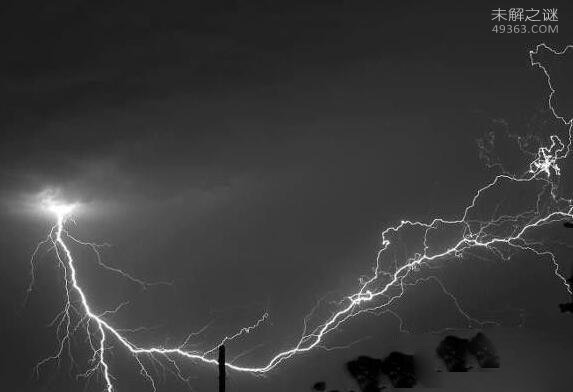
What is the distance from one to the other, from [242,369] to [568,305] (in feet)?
32.3

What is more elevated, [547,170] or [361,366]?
[547,170]

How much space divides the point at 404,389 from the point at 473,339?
3311mm

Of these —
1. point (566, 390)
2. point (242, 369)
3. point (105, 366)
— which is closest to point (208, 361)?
point (242, 369)

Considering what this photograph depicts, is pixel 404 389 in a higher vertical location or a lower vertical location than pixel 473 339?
lower

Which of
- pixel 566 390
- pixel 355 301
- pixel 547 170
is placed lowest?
pixel 566 390

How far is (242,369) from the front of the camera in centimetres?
2197

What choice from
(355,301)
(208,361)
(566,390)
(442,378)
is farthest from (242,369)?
(566,390)

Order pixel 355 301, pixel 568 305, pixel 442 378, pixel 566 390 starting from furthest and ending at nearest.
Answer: pixel 355 301
pixel 442 378
pixel 566 390
pixel 568 305

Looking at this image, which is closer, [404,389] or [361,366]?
[404,389]

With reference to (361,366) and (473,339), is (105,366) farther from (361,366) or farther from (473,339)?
(473,339)

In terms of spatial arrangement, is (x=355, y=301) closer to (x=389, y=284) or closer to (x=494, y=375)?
(x=389, y=284)

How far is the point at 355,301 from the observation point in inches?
874

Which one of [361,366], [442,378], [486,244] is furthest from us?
[361,366]

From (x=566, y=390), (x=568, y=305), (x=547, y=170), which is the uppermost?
(x=547, y=170)
